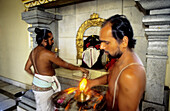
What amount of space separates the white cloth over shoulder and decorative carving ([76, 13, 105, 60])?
1.15 feet

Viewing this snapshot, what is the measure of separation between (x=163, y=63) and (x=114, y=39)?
4.57 ft

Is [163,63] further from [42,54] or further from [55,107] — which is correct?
[42,54]

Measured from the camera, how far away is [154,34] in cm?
214

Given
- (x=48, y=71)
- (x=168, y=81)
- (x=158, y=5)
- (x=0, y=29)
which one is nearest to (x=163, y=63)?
(x=168, y=81)

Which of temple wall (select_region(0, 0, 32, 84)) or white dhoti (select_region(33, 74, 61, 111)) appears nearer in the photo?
white dhoti (select_region(33, 74, 61, 111))

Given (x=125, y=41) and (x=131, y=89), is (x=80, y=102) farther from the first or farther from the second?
(x=125, y=41)

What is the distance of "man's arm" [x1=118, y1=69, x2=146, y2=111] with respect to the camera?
3.58ft

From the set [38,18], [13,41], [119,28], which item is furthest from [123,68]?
[13,41]

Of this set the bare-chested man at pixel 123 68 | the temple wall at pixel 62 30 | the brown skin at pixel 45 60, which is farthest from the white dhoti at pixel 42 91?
the temple wall at pixel 62 30

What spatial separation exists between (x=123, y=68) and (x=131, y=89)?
0.24m

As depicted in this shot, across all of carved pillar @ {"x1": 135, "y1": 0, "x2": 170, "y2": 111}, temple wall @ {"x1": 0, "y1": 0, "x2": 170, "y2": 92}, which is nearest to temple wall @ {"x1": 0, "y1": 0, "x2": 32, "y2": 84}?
temple wall @ {"x1": 0, "y1": 0, "x2": 170, "y2": 92}

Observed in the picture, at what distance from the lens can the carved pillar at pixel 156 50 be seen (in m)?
2.01

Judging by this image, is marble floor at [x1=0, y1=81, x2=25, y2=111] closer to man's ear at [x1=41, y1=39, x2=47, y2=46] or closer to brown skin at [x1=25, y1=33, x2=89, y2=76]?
brown skin at [x1=25, y1=33, x2=89, y2=76]

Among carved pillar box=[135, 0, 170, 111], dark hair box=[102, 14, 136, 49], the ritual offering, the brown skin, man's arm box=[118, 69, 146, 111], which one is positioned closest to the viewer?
man's arm box=[118, 69, 146, 111]
